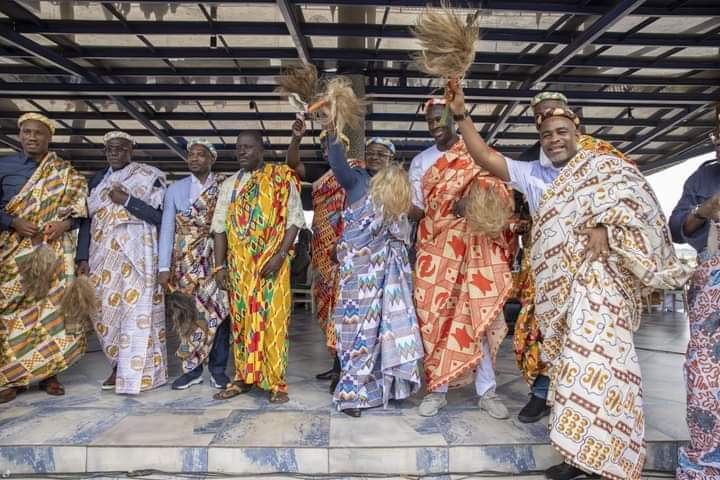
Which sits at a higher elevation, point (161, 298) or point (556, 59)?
point (556, 59)

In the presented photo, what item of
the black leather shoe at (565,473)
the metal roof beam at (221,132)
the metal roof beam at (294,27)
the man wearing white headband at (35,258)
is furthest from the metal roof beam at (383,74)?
the black leather shoe at (565,473)

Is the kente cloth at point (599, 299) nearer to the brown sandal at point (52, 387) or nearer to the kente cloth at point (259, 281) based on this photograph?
the kente cloth at point (259, 281)

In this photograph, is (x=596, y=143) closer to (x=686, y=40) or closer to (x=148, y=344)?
(x=148, y=344)

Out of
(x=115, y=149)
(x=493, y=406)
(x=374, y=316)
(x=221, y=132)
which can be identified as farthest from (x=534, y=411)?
(x=221, y=132)

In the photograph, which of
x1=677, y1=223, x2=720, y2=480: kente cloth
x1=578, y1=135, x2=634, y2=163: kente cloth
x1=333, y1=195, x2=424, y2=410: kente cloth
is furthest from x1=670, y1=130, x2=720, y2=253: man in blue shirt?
x1=333, y1=195, x2=424, y2=410: kente cloth

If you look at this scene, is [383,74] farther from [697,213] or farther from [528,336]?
[697,213]

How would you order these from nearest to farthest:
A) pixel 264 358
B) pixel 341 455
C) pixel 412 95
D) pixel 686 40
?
pixel 341 455 → pixel 264 358 → pixel 686 40 → pixel 412 95

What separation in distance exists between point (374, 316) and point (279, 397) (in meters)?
0.88

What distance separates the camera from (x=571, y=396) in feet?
8.43

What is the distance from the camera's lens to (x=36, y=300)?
403 cm

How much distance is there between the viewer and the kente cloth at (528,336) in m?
3.38

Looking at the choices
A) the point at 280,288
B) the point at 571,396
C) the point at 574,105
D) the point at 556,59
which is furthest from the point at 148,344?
the point at 574,105

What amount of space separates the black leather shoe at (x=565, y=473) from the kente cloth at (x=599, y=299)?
12.7 inches

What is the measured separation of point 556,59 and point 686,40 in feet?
5.05
